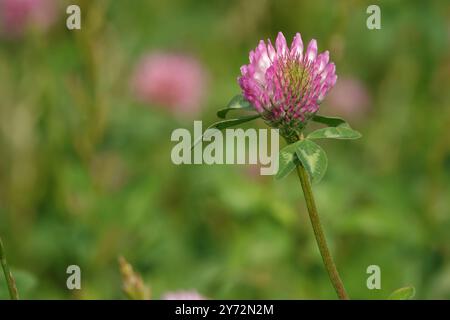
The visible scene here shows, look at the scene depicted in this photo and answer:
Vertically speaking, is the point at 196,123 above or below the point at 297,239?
above

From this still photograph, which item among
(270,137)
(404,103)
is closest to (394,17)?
(404,103)

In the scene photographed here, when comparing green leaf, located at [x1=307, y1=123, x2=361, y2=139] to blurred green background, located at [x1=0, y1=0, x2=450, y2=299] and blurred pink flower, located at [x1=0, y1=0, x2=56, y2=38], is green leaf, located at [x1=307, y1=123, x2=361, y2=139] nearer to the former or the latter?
blurred green background, located at [x1=0, y1=0, x2=450, y2=299]

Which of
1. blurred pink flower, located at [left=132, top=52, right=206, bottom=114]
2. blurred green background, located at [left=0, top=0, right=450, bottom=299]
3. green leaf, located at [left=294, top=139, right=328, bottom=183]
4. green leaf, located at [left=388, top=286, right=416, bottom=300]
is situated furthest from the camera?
blurred pink flower, located at [left=132, top=52, right=206, bottom=114]

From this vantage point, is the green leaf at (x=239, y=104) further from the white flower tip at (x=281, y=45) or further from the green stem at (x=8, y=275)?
the green stem at (x=8, y=275)

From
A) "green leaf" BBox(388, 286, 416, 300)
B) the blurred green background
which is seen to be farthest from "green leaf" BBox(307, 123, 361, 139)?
the blurred green background

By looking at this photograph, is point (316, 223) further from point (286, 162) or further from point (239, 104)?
point (239, 104)

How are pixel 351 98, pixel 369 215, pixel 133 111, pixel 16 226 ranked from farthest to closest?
1. pixel 351 98
2. pixel 133 111
3. pixel 16 226
4. pixel 369 215

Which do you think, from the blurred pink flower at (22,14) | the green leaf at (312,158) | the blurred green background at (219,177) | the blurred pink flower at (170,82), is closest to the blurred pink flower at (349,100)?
the blurred green background at (219,177)

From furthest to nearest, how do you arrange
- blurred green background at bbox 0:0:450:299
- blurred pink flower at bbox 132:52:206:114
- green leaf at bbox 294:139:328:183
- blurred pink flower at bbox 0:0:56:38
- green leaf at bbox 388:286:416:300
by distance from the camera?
blurred pink flower at bbox 0:0:56:38 < blurred pink flower at bbox 132:52:206:114 < blurred green background at bbox 0:0:450:299 < green leaf at bbox 388:286:416:300 < green leaf at bbox 294:139:328:183
